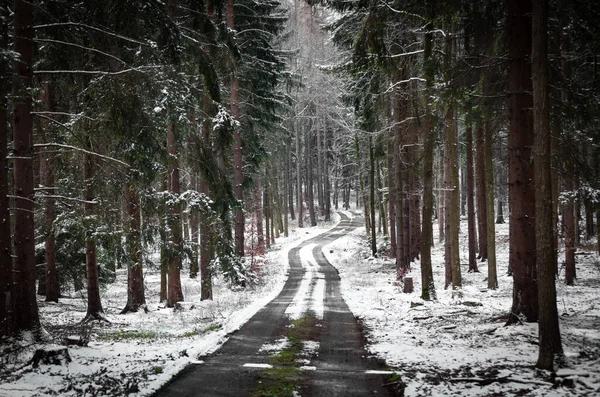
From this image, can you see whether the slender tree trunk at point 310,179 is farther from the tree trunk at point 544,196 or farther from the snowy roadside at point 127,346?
the tree trunk at point 544,196

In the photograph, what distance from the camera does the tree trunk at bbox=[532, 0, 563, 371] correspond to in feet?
20.7

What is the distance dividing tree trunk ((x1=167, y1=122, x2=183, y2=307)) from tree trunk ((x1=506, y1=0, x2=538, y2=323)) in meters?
8.97

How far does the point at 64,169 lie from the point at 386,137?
13460 millimetres

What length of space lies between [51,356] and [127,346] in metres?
2.17

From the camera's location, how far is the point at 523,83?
8891mm

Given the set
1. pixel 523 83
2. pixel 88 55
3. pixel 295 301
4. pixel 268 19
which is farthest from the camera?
pixel 268 19

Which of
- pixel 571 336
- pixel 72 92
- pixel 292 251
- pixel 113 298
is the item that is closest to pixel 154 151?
pixel 72 92

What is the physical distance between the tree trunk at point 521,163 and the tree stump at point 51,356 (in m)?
8.87

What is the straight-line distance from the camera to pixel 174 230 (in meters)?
13.5

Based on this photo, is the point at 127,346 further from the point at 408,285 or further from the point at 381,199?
the point at 381,199

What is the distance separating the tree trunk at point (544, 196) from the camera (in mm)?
6309

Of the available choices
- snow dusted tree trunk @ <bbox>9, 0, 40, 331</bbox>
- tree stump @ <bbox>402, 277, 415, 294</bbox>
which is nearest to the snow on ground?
tree stump @ <bbox>402, 277, 415, 294</bbox>

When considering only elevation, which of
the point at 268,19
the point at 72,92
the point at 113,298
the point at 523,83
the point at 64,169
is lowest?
the point at 113,298

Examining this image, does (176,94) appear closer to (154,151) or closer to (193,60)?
(154,151)
